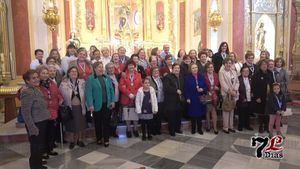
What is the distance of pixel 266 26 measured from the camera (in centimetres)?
1041

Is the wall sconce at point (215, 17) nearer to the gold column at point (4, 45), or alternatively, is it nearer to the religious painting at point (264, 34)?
→ the religious painting at point (264, 34)

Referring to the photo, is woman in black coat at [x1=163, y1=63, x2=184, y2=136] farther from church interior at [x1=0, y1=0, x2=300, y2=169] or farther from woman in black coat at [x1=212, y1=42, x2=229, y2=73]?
woman in black coat at [x1=212, y1=42, x2=229, y2=73]

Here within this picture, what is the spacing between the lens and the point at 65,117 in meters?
4.41

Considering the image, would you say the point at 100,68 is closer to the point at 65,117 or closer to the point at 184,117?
the point at 65,117

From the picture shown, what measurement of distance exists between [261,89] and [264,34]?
5668mm

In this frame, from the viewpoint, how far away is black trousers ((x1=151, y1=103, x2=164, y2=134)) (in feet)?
17.9

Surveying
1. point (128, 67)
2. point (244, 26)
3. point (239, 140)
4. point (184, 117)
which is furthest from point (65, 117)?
point (244, 26)

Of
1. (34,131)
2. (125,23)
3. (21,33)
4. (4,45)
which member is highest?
(125,23)

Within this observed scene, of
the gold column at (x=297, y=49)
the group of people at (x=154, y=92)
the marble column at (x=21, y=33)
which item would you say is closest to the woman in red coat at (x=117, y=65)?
the group of people at (x=154, y=92)

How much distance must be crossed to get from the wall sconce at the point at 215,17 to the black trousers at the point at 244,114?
4.35 metres

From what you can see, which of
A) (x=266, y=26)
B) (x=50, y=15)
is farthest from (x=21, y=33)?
(x=266, y=26)

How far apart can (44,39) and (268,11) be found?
805 cm

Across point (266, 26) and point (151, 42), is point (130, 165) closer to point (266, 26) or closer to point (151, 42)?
point (266, 26)

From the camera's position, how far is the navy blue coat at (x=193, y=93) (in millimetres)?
5317
